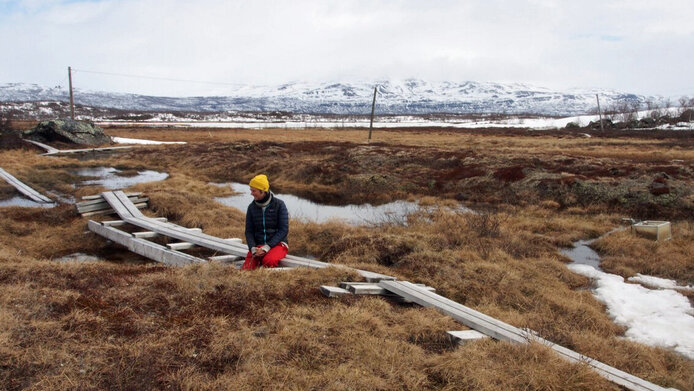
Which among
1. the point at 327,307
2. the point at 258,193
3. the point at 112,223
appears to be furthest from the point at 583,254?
the point at 112,223

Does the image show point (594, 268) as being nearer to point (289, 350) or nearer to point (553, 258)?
point (553, 258)

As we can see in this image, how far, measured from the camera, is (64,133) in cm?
3672

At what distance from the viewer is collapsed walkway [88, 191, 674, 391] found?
4491 millimetres

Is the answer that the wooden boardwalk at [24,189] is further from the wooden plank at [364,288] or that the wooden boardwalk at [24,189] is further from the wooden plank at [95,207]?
the wooden plank at [364,288]

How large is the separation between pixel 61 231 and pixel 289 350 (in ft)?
30.5

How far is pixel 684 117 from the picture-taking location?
215 ft

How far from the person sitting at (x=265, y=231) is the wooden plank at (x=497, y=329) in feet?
6.14

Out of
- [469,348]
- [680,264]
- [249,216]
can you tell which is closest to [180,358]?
[469,348]

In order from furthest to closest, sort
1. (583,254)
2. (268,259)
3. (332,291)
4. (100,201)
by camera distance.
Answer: (100,201) < (583,254) < (268,259) < (332,291)

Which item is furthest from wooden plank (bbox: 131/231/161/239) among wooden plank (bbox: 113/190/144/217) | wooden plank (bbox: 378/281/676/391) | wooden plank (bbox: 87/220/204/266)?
wooden plank (bbox: 378/281/676/391)

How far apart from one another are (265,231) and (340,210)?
9.02 m

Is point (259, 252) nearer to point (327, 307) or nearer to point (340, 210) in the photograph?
point (327, 307)

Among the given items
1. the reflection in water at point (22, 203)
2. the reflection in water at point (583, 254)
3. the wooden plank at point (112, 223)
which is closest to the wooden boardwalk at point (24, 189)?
the reflection in water at point (22, 203)

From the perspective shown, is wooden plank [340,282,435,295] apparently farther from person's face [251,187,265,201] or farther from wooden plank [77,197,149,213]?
wooden plank [77,197,149,213]
